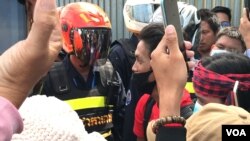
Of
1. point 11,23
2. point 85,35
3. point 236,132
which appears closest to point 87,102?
point 85,35

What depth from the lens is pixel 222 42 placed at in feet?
11.6

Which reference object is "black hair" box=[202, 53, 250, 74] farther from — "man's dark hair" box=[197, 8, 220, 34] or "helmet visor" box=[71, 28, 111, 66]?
"man's dark hair" box=[197, 8, 220, 34]

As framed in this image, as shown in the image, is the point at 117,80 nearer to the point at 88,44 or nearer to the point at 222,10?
the point at 88,44

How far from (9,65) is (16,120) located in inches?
3.8

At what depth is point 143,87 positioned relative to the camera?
2984 mm

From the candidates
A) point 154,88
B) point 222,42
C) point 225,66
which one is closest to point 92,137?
point 225,66

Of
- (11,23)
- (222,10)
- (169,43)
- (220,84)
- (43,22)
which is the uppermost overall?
(43,22)

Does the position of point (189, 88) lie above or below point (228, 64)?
below

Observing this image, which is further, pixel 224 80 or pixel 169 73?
pixel 224 80

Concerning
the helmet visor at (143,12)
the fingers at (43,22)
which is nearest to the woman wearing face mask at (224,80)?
the fingers at (43,22)

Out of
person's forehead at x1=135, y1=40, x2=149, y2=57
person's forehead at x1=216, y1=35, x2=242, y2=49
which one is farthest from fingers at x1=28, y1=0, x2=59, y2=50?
person's forehead at x1=216, y1=35, x2=242, y2=49

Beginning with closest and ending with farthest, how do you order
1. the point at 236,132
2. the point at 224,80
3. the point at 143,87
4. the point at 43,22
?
the point at 43,22 < the point at 236,132 < the point at 224,80 < the point at 143,87

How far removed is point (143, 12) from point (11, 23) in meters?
2.41

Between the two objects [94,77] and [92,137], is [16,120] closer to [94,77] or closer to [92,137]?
[92,137]
